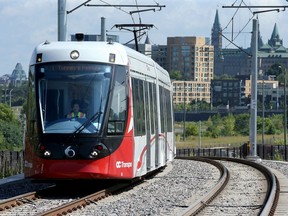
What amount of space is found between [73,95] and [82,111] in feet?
1.28

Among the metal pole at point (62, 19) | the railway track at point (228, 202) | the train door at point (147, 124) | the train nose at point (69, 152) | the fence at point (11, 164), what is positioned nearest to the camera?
the railway track at point (228, 202)

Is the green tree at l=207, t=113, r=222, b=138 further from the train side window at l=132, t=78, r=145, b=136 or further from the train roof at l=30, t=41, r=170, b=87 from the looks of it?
the train roof at l=30, t=41, r=170, b=87

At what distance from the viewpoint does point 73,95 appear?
757 inches

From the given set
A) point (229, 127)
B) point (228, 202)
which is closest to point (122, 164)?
point (228, 202)

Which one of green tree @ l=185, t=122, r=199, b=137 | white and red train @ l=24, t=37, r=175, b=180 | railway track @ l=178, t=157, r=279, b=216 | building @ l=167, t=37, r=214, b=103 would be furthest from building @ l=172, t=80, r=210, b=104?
white and red train @ l=24, t=37, r=175, b=180

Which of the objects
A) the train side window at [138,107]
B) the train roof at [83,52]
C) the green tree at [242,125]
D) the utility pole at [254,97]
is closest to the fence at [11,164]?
the utility pole at [254,97]

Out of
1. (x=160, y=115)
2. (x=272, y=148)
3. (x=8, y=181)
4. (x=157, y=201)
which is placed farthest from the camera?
(x=272, y=148)

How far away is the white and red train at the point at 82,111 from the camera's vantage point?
18812mm

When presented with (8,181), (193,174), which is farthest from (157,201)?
(193,174)

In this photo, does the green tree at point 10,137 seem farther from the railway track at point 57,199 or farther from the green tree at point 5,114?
the railway track at point 57,199

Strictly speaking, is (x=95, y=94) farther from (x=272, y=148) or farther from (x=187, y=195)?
(x=272, y=148)

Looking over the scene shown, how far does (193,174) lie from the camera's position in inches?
1112

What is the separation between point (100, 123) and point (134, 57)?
2.63 meters

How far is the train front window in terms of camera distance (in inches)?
749
